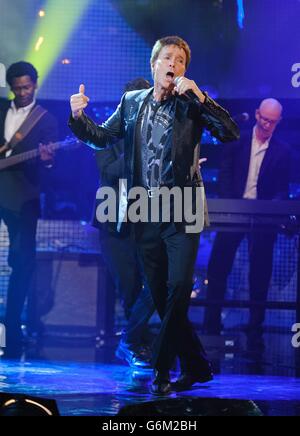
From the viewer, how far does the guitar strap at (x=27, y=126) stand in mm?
6992

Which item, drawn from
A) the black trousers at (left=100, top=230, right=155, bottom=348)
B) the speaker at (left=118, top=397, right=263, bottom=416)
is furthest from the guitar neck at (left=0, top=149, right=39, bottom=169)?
the speaker at (left=118, top=397, right=263, bottom=416)

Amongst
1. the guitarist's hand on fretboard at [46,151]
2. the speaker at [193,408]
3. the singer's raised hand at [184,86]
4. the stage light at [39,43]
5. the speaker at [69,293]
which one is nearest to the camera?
the speaker at [193,408]

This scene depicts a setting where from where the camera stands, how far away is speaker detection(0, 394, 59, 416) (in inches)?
132

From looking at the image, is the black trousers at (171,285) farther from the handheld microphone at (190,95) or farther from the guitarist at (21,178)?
the guitarist at (21,178)

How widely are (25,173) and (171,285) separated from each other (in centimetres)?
268

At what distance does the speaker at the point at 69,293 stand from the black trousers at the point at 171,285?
7.85ft

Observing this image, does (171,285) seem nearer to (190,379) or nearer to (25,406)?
(190,379)

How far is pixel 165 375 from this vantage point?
15.8 feet

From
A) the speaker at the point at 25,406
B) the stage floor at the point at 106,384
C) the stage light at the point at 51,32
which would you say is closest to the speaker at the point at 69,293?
the stage floor at the point at 106,384

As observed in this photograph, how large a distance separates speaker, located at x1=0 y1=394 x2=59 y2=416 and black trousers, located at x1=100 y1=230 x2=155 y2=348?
2459 mm

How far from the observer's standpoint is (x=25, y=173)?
702cm

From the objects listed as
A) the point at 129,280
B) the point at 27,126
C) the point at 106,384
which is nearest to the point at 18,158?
the point at 27,126
